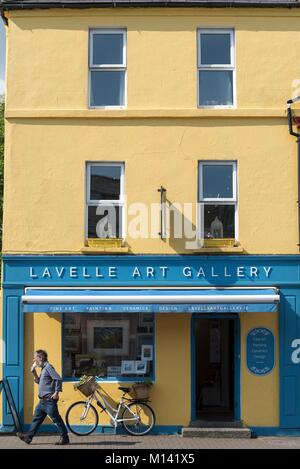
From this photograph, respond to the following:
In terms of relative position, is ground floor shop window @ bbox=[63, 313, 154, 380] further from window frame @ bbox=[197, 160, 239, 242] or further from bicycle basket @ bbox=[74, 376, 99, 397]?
window frame @ bbox=[197, 160, 239, 242]

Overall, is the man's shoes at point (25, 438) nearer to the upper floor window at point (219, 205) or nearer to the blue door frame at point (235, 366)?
the blue door frame at point (235, 366)

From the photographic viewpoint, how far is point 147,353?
1587 cm

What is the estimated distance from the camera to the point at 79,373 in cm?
1588

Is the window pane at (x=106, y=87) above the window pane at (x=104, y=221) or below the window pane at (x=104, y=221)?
above

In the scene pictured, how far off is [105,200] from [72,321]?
2.55 m

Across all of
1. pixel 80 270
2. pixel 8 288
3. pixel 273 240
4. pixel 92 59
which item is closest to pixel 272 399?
pixel 273 240

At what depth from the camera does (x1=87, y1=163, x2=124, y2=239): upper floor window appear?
16031 mm

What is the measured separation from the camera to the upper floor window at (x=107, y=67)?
16.3 metres

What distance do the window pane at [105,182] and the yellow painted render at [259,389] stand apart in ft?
12.0

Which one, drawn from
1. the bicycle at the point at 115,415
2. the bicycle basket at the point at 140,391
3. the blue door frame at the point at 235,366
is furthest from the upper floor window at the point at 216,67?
the bicycle at the point at 115,415

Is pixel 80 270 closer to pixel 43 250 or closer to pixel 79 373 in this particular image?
pixel 43 250

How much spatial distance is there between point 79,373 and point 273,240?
474 centimetres

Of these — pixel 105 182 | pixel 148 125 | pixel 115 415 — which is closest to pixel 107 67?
pixel 148 125

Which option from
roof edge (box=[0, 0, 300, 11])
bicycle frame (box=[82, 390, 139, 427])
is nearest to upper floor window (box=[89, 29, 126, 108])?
roof edge (box=[0, 0, 300, 11])
